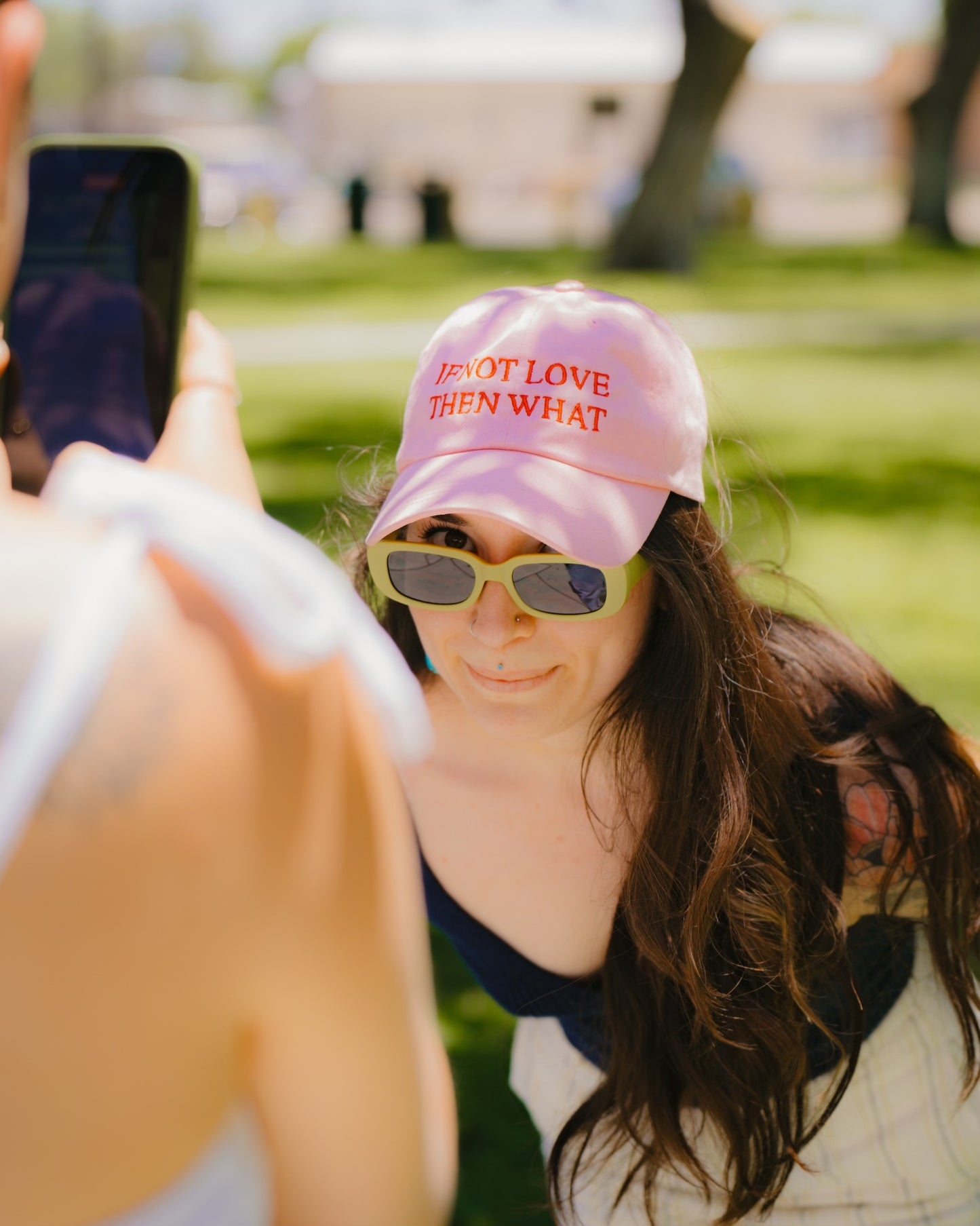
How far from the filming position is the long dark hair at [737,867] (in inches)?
80.4

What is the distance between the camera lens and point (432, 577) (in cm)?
203

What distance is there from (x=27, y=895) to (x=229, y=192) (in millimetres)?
33343

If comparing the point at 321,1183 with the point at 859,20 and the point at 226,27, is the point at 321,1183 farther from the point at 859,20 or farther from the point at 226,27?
the point at 226,27

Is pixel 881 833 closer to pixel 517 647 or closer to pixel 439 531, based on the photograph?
pixel 517 647

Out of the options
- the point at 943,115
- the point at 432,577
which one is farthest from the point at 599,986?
the point at 943,115

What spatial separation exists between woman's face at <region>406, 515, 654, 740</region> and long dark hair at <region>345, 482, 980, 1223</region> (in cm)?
5

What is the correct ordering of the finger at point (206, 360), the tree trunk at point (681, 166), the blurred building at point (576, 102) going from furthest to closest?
the blurred building at point (576, 102) → the tree trunk at point (681, 166) → the finger at point (206, 360)

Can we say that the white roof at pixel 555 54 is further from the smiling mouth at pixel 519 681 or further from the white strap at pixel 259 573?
the white strap at pixel 259 573

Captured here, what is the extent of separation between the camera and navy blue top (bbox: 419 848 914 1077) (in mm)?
2195

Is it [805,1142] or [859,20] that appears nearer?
[805,1142]

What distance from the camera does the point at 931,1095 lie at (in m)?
2.24

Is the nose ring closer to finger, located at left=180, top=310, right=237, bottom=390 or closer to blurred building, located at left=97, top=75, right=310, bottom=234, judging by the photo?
finger, located at left=180, top=310, right=237, bottom=390

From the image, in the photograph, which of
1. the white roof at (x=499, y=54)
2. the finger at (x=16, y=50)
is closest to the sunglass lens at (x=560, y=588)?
the finger at (x=16, y=50)

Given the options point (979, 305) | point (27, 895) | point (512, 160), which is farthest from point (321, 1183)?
point (512, 160)
